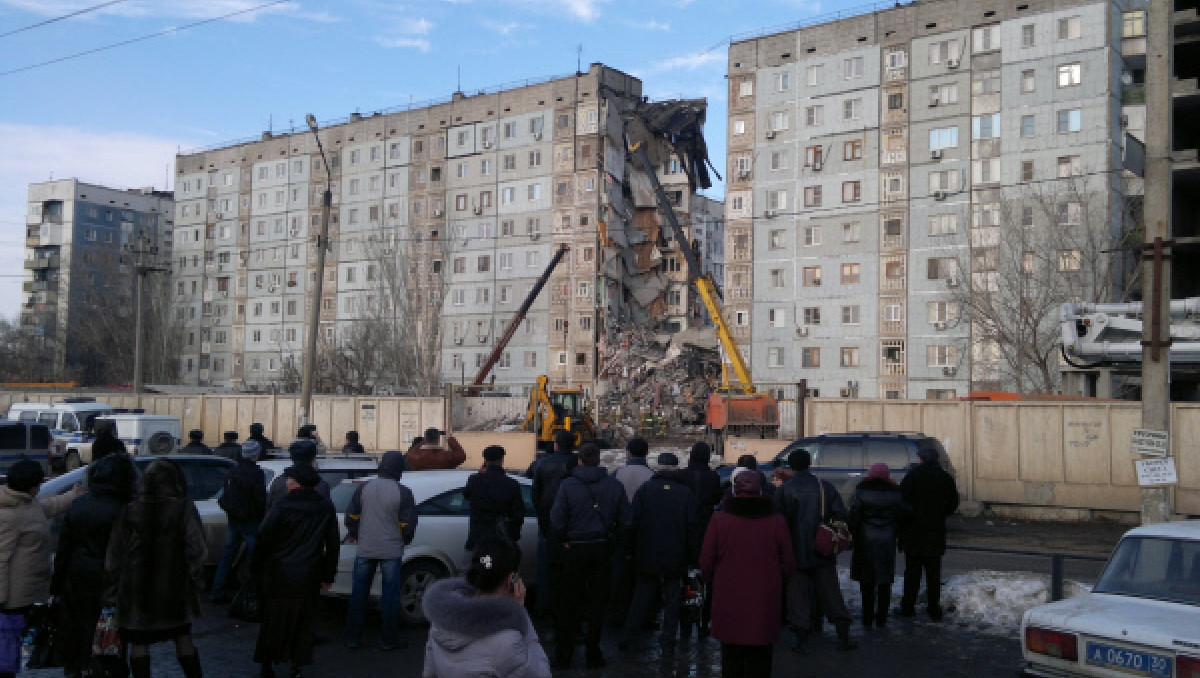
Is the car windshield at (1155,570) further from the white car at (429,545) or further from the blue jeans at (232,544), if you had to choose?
the blue jeans at (232,544)

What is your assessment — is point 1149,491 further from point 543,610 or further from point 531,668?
point 531,668

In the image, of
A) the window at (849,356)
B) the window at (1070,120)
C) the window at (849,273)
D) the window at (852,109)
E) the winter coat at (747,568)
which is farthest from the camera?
the window at (852,109)

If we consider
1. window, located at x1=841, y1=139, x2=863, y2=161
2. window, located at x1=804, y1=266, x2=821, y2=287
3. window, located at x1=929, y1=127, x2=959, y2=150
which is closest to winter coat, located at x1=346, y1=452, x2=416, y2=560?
window, located at x1=929, y1=127, x2=959, y2=150

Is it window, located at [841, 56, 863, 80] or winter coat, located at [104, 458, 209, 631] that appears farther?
window, located at [841, 56, 863, 80]

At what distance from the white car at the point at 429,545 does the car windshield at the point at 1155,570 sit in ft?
18.2

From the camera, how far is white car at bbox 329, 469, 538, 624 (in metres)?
10.1

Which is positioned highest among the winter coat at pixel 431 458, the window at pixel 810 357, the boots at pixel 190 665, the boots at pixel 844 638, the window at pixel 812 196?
the window at pixel 812 196

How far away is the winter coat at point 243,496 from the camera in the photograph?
35.0 ft

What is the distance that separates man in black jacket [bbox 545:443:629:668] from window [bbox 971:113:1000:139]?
49617mm

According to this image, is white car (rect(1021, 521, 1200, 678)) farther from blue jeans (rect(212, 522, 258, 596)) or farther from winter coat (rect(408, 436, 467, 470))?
winter coat (rect(408, 436, 467, 470))

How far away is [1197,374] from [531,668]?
24429 mm

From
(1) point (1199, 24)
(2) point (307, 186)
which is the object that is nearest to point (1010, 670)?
(1) point (1199, 24)

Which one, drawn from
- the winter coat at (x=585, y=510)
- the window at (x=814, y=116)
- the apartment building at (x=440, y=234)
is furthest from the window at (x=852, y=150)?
the winter coat at (x=585, y=510)

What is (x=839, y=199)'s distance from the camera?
5625 cm
